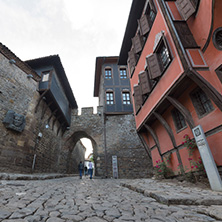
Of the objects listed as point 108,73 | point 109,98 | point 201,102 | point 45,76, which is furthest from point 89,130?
point 201,102

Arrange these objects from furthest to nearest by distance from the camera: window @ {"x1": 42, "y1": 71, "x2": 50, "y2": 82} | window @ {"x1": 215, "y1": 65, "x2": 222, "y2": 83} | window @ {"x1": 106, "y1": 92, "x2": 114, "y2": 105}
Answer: window @ {"x1": 106, "y1": 92, "x2": 114, "y2": 105}
window @ {"x1": 42, "y1": 71, "x2": 50, "y2": 82}
window @ {"x1": 215, "y1": 65, "x2": 222, "y2": 83}

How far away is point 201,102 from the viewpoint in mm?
4953

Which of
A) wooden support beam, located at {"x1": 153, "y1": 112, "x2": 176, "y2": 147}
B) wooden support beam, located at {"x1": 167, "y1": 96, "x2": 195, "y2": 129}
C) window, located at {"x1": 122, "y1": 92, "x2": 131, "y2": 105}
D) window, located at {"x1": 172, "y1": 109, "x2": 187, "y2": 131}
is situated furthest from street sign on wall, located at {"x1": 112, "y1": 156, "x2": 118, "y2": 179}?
wooden support beam, located at {"x1": 167, "y1": 96, "x2": 195, "y2": 129}

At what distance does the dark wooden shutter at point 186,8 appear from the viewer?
5015 mm

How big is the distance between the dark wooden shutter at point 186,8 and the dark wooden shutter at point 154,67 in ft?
5.45

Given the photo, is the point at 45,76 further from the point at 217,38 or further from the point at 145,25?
the point at 217,38

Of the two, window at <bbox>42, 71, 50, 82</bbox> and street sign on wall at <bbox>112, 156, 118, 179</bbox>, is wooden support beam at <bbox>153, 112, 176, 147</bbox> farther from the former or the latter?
window at <bbox>42, 71, 50, 82</bbox>

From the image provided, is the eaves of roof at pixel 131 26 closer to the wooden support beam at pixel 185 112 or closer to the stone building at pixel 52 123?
the stone building at pixel 52 123

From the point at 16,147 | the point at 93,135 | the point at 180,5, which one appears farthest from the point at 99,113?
the point at 180,5

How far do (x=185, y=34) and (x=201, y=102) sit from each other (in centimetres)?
246

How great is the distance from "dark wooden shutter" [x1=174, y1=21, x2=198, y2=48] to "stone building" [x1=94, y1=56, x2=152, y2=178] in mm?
10451

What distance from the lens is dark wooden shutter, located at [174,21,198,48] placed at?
491 cm

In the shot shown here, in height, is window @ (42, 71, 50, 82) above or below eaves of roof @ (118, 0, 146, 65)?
below

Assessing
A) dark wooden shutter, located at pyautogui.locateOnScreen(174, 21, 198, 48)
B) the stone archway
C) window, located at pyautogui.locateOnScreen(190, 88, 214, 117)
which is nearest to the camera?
window, located at pyautogui.locateOnScreen(190, 88, 214, 117)
